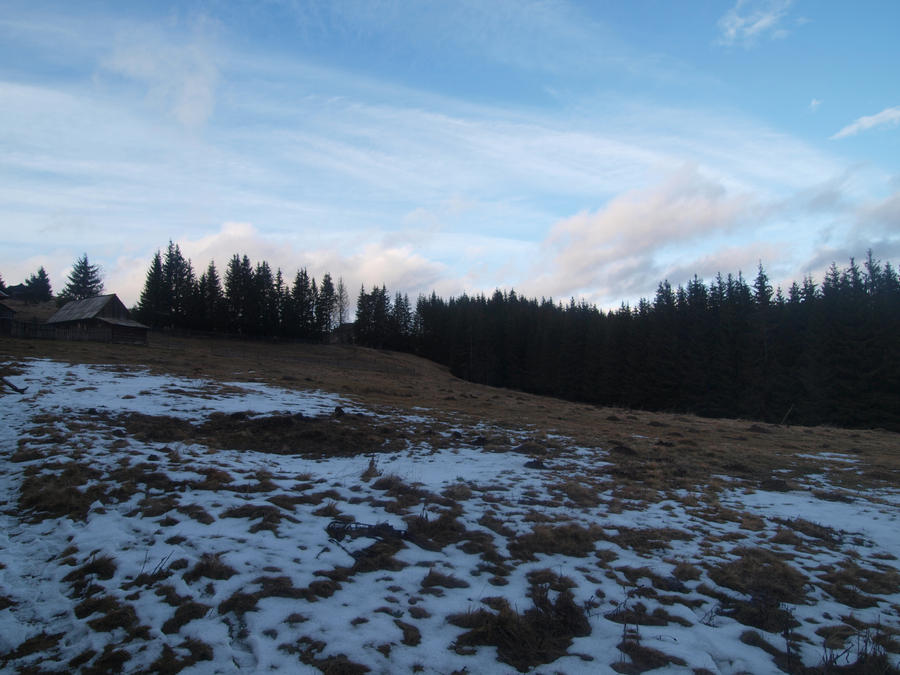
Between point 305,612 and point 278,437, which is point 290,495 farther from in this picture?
point 278,437

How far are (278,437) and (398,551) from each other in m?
8.39

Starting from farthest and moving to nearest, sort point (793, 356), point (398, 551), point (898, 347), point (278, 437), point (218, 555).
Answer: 1. point (793, 356)
2. point (898, 347)
3. point (278, 437)
4. point (398, 551)
5. point (218, 555)

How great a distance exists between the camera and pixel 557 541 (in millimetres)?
7078

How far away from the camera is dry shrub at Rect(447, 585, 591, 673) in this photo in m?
4.41

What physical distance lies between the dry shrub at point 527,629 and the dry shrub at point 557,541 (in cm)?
135

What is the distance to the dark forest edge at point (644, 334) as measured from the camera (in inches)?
1751

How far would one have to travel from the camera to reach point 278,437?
13586 millimetres

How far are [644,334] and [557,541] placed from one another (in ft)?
215

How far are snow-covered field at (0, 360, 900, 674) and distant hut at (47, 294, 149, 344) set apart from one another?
4529 centimetres

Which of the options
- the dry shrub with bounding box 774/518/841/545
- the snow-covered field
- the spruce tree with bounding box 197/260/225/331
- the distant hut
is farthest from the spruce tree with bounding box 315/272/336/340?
the dry shrub with bounding box 774/518/841/545

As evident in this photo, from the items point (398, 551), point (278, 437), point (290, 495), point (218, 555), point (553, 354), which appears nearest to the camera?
point (218, 555)

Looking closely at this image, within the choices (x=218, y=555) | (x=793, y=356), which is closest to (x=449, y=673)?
(x=218, y=555)

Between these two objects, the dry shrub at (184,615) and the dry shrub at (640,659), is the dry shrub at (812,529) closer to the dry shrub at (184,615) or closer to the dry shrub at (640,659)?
the dry shrub at (640,659)

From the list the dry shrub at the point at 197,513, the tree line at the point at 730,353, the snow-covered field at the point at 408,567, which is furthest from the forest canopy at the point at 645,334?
the dry shrub at the point at 197,513
